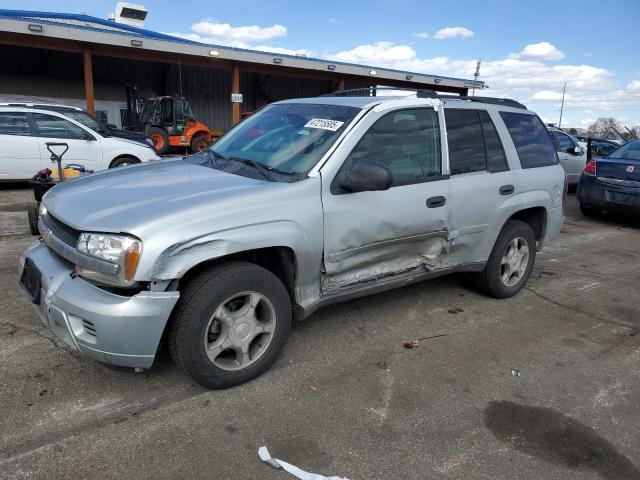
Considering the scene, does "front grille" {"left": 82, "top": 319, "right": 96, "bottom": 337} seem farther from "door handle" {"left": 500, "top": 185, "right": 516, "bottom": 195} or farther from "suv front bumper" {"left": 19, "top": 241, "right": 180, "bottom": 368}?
"door handle" {"left": 500, "top": 185, "right": 516, "bottom": 195}

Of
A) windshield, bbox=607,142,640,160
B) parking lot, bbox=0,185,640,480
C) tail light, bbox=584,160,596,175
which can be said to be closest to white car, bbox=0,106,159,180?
parking lot, bbox=0,185,640,480

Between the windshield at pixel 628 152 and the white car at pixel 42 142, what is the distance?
889cm

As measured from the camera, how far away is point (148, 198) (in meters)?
2.97

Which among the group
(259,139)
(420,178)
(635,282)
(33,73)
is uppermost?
(33,73)

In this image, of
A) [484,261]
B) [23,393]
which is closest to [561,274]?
[484,261]

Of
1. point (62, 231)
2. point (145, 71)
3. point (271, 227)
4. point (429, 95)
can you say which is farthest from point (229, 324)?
point (145, 71)

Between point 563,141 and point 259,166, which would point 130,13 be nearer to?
point 563,141

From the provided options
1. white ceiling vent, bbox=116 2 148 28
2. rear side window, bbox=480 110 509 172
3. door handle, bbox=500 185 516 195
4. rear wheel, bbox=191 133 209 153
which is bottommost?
rear wheel, bbox=191 133 209 153

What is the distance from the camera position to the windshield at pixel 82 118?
10.6 m

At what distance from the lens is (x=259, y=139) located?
3.95 meters

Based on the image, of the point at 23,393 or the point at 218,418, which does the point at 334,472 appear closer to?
the point at 218,418

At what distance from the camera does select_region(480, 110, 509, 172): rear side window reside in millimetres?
4430

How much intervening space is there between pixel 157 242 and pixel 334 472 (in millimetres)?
1425

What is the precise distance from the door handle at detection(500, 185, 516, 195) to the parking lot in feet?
3.54
